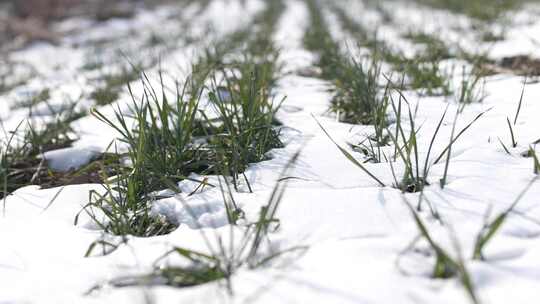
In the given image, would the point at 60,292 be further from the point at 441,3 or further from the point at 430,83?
the point at 441,3

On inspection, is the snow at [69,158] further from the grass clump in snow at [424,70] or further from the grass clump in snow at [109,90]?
the grass clump in snow at [424,70]

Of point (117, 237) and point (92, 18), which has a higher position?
point (92, 18)

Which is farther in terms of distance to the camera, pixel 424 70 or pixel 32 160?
pixel 424 70

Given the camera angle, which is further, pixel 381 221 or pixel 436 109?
pixel 436 109

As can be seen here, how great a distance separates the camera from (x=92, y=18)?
841cm

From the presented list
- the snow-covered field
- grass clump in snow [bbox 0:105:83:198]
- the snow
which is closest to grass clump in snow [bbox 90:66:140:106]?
grass clump in snow [bbox 0:105:83:198]

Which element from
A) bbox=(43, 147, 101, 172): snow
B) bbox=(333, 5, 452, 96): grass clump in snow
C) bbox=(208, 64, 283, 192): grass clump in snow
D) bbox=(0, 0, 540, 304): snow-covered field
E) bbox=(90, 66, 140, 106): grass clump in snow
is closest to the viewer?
bbox=(0, 0, 540, 304): snow-covered field

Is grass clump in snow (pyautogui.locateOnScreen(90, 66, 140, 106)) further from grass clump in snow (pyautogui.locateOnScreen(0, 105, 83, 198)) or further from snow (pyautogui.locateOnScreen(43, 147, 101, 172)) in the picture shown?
snow (pyautogui.locateOnScreen(43, 147, 101, 172))

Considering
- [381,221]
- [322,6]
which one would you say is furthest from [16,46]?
[381,221]

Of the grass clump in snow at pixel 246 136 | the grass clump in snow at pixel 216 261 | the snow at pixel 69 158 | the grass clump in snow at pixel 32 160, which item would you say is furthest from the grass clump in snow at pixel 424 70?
the grass clump in snow at pixel 32 160

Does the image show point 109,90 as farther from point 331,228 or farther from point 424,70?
point 331,228

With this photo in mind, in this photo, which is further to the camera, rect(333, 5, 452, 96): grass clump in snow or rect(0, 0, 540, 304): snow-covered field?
rect(333, 5, 452, 96): grass clump in snow

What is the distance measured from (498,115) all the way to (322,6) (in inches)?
277

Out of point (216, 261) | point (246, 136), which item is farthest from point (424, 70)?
point (216, 261)
